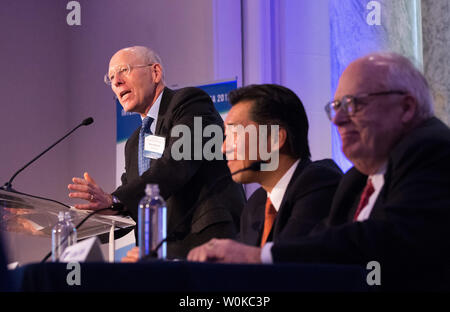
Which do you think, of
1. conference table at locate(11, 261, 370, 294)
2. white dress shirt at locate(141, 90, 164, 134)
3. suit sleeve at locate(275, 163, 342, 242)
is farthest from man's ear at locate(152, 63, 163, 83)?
conference table at locate(11, 261, 370, 294)

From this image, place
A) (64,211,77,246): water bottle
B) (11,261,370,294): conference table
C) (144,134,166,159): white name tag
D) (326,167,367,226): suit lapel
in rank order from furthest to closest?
(144,134,166,159): white name tag
(64,211,77,246): water bottle
(326,167,367,226): suit lapel
(11,261,370,294): conference table

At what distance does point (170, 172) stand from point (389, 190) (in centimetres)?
148

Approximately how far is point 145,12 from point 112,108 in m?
1.08

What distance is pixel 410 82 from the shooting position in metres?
2.03

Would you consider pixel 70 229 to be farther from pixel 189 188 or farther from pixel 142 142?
pixel 142 142

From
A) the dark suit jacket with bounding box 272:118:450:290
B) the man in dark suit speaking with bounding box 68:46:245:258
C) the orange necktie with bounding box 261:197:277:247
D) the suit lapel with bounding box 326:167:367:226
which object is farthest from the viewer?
the man in dark suit speaking with bounding box 68:46:245:258

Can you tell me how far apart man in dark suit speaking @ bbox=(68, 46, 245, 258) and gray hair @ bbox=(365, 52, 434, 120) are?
1303 mm

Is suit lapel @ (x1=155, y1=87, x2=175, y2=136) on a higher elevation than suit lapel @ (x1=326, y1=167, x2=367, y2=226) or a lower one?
higher

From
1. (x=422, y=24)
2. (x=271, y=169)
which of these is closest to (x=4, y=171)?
Result: (x=422, y=24)

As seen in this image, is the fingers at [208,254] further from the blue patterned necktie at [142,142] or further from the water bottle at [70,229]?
the blue patterned necktie at [142,142]

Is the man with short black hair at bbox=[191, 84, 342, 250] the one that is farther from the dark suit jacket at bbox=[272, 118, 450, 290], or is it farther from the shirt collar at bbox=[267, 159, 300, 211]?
the dark suit jacket at bbox=[272, 118, 450, 290]

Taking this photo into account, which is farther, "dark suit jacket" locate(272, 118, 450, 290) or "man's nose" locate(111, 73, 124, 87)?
"man's nose" locate(111, 73, 124, 87)

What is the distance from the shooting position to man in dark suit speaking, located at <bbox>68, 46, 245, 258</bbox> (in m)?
3.15

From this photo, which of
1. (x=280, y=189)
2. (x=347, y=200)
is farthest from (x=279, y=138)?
(x=347, y=200)
